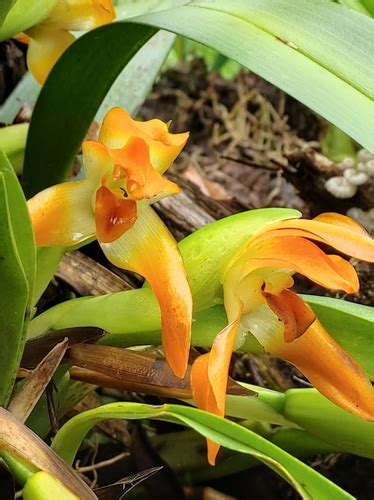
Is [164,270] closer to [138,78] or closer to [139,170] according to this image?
[139,170]

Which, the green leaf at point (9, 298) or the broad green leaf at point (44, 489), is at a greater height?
the green leaf at point (9, 298)

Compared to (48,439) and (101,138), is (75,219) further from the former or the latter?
(48,439)

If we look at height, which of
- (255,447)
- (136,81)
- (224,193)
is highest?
(136,81)

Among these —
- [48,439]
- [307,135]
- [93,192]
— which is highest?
[93,192]

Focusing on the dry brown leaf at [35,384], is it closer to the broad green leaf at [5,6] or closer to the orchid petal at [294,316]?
the orchid petal at [294,316]

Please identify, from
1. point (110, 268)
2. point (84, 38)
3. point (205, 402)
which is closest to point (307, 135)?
point (110, 268)

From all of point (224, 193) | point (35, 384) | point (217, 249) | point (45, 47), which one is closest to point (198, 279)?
point (217, 249)

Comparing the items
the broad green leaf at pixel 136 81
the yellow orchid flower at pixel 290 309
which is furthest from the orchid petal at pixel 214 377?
the broad green leaf at pixel 136 81
